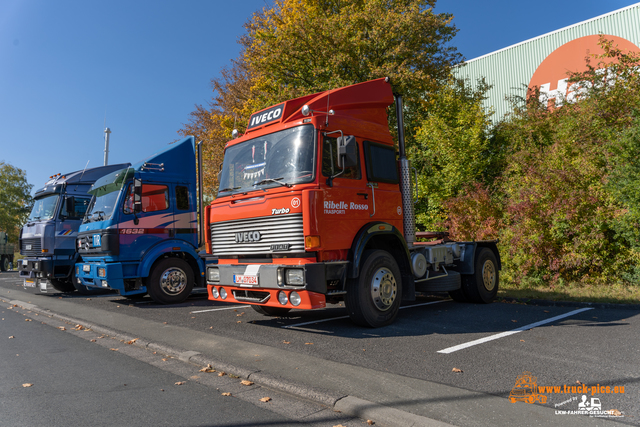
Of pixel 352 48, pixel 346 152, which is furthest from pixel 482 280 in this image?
pixel 352 48

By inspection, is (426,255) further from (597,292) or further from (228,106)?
(228,106)

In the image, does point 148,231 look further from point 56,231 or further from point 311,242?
point 311,242

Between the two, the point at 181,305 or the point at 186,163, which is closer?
the point at 181,305

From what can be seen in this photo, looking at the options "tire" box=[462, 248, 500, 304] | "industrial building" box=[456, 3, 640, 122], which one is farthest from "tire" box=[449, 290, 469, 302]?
"industrial building" box=[456, 3, 640, 122]

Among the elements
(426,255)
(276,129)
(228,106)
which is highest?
(228,106)

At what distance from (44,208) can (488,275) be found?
12.4 metres

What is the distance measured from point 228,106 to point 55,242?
501 inches

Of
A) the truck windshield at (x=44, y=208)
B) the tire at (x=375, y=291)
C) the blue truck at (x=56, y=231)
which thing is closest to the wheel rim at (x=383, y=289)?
the tire at (x=375, y=291)

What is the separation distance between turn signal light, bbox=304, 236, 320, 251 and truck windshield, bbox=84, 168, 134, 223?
19.6ft

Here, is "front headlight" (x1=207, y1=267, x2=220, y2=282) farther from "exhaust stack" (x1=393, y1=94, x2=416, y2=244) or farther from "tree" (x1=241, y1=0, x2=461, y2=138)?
"tree" (x1=241, y1=0, x2=461, y2=138)

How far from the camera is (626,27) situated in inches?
909

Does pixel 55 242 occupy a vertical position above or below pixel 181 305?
above

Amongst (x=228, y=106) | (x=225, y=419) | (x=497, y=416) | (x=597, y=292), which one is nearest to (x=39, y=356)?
(x=225, y=419)

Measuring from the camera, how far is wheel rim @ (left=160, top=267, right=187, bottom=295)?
410 inches
